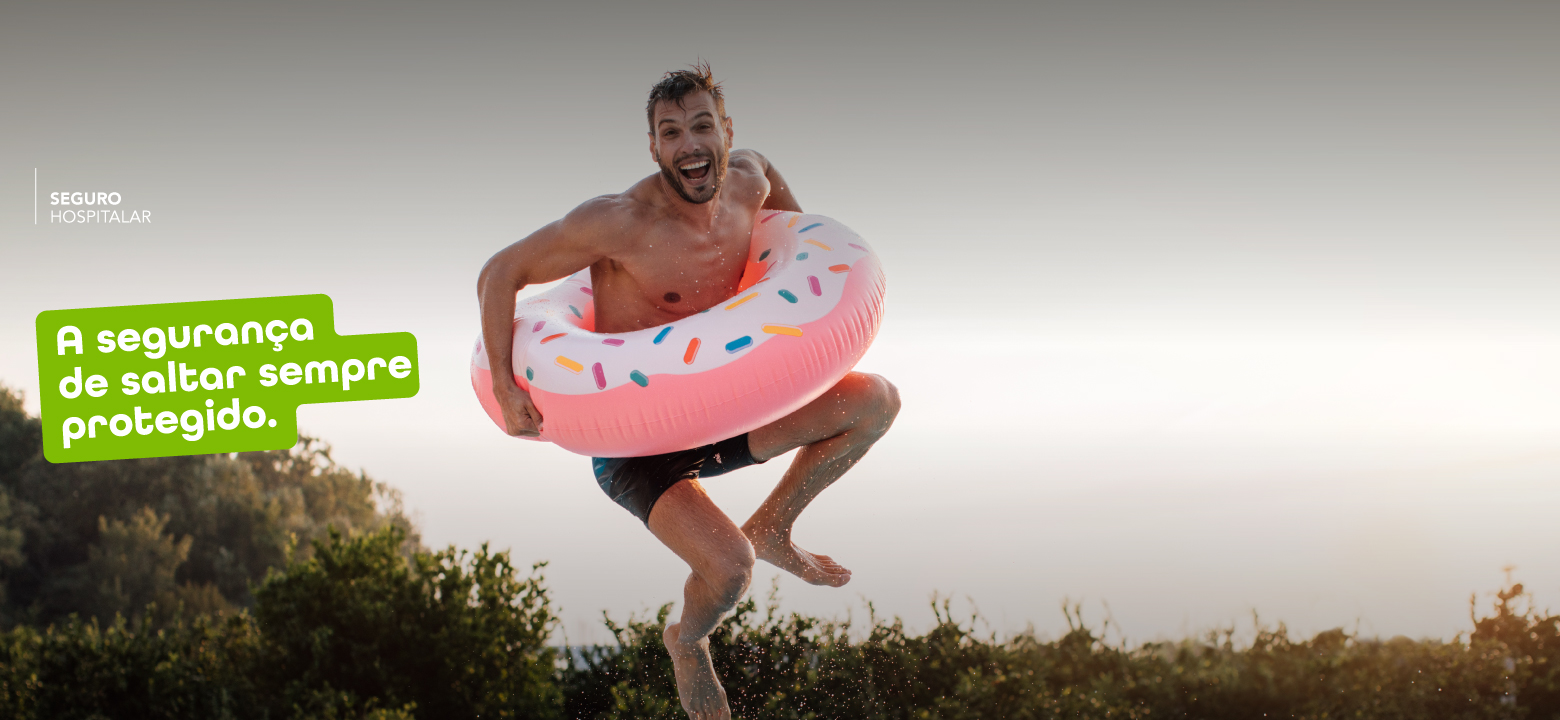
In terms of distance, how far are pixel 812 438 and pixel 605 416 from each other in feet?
2.64

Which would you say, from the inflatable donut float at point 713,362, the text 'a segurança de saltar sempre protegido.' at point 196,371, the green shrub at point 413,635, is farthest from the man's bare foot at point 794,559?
the green shrub at point 413,635

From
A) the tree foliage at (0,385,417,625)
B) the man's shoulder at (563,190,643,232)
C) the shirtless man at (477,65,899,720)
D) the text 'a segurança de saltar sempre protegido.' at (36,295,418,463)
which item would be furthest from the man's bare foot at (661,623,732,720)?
the tree foliage at (0,385,417,625)

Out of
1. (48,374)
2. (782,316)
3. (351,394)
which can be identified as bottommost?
(782,316)

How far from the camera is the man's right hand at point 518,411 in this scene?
11.1 ft

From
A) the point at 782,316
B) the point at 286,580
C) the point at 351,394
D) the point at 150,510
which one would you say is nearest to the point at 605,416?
the point at 782,316

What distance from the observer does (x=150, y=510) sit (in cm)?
2550

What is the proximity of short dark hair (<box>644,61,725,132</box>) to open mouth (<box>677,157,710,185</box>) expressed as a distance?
180mm

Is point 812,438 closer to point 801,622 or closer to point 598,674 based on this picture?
point 801,622

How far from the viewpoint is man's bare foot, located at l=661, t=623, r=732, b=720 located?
13.0ft

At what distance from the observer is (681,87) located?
10.7ft

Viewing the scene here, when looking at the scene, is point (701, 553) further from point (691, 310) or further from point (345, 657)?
point (345, 657)

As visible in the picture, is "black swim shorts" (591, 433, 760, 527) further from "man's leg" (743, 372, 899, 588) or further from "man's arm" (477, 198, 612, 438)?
"man's arm" (477, 198, 612, 438)

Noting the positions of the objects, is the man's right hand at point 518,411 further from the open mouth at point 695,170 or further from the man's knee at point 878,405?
the man's knee at point 878,405

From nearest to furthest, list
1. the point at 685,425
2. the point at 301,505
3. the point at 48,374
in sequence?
the point at 685,425, the point at 48,374, the point at 301,505
